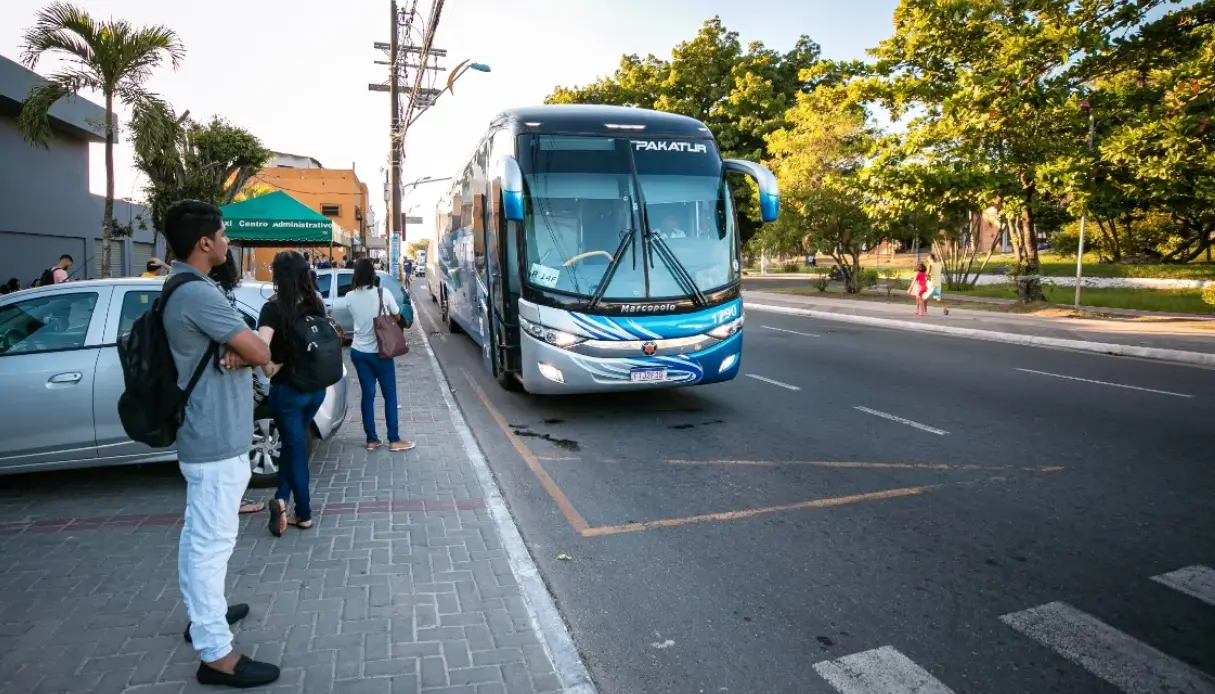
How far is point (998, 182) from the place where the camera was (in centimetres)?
1928

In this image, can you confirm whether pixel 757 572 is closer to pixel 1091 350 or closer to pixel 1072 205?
pixel 1091 350

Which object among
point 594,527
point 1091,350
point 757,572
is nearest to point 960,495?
point 757,572

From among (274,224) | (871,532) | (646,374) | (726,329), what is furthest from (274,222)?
(871,532)

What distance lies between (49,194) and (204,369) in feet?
70.9

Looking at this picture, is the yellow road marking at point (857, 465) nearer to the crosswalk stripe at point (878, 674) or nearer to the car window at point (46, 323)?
the crosswalk stripe at point (878, 674)

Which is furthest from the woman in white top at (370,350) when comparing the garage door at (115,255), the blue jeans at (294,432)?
the garage door at (115,255)

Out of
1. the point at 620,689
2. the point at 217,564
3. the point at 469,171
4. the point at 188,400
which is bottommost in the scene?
the point at 620,689

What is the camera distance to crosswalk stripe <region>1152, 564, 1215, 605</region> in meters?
3.97

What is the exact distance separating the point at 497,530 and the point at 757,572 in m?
1.73

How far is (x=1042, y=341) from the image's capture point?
15555 millimetres

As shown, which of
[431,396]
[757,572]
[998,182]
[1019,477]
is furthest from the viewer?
[998,182]

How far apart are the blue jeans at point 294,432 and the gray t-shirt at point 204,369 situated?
1.69m

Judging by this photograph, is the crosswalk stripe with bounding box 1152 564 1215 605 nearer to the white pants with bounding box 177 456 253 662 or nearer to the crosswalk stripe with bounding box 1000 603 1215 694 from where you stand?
the crosswalk stripe with bounding box 1000 603 1215 694

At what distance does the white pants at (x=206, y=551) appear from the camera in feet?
9.97
